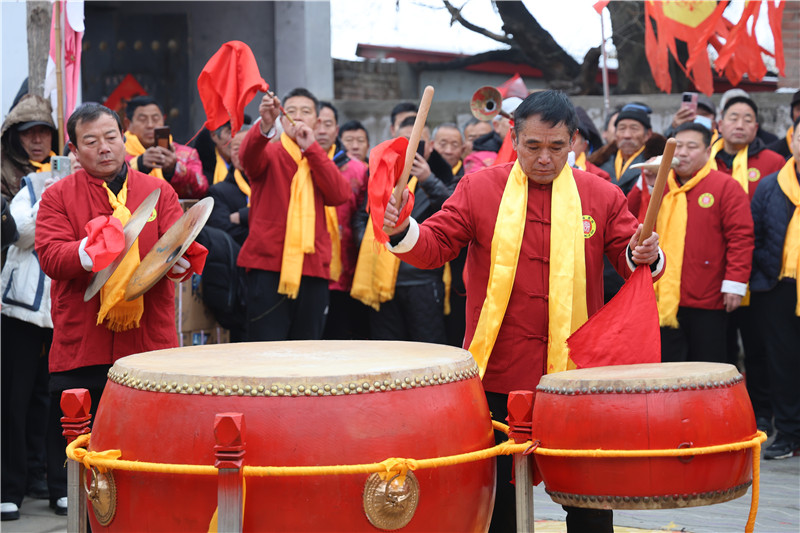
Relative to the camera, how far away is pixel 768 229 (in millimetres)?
5652

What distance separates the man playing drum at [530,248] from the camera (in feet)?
9.91

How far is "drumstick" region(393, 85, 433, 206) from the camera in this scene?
8.80ft

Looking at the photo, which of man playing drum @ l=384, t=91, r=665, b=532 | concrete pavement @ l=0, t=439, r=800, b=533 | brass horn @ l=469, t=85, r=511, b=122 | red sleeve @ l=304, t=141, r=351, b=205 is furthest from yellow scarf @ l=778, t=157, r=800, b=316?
man playing drum @ l=384, t=91, r=665, b=532

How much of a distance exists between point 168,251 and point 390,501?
1.47 meters

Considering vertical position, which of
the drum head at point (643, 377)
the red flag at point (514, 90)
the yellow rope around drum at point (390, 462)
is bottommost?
the yellow rope around drum at point (390, 462)

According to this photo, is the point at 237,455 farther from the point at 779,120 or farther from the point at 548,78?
the point at 548,78

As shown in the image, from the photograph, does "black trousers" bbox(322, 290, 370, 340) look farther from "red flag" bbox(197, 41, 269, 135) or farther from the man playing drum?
the man playing drum

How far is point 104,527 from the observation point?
2.50m

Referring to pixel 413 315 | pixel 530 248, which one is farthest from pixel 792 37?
pixel 530 248

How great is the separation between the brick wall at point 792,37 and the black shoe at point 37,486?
819 centimetres

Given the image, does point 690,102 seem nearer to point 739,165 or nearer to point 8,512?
point 739,165

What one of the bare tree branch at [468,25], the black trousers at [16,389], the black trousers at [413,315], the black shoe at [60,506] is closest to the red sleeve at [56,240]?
the black trousers at [16,389]

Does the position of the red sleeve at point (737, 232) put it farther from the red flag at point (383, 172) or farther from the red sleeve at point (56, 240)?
the red sleeve at point (56, 240)

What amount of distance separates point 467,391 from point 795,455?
143 inches
